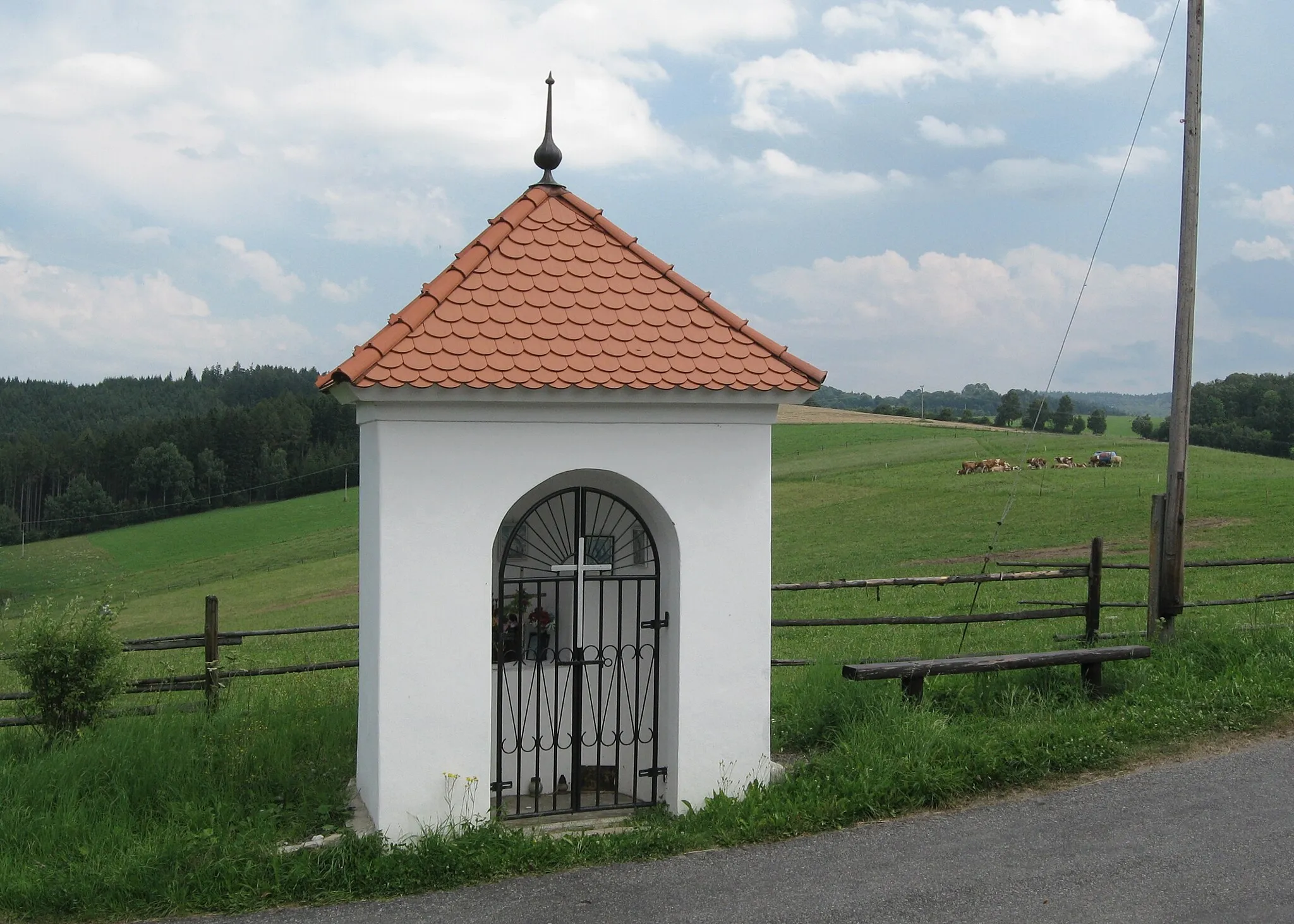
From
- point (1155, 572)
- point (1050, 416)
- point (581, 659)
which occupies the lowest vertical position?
point (581, 659)

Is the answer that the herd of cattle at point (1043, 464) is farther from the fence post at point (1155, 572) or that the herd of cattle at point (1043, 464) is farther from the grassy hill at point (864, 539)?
the fence post at point (1155, 572)

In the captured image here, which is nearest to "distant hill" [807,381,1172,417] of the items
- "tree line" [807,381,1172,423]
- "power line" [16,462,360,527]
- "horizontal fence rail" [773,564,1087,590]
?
"tree line" [807,381,1172,423]

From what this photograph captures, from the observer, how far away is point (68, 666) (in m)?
6.62

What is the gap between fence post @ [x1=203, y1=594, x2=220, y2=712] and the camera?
8086 mm

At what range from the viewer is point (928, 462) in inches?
1844

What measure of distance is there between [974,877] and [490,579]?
2.83m

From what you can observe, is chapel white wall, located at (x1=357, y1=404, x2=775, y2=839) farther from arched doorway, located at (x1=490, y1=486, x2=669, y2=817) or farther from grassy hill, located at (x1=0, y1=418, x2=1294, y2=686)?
grassy hill, located at (x1=0, y1=418, x2=1294, y2=686)

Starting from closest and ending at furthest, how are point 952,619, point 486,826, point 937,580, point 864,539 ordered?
point 486,826 < point 952,619 < point 937,580 < point 864,539

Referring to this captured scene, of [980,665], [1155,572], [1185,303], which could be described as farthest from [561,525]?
[1185,303]

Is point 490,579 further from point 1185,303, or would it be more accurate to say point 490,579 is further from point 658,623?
point 1185,303

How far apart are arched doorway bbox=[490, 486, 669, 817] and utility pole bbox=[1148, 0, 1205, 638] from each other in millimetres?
5089

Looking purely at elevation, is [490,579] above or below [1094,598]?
above

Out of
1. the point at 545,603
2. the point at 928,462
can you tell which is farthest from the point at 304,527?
the point at 545,603

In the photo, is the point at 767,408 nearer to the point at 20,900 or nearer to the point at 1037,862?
the point at 1037,862
